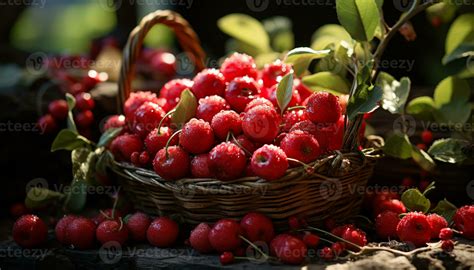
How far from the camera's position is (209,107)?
1.29 metres

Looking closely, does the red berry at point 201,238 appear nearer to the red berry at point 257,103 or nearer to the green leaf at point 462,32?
the red berry at point 257,103

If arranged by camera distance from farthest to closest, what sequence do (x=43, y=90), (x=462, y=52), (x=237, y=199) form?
(x=43, y=90) < (x=462, y=52) < (x=237, y=199)

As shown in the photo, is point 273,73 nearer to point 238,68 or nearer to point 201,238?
point 238,68

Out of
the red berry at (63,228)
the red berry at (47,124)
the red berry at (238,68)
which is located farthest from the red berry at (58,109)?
the red berry at (238,68)

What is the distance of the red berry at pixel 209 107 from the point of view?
1.29 m

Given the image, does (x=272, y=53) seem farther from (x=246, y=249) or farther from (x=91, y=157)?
(x=246, y=249)

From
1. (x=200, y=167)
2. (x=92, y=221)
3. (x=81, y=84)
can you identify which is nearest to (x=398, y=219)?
(x=200, y=167)

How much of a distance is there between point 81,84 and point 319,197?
39.9 inches

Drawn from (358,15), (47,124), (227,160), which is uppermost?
(358,15)

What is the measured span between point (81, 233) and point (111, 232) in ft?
0.24

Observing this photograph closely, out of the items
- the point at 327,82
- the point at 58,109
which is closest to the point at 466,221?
the point at 327,82

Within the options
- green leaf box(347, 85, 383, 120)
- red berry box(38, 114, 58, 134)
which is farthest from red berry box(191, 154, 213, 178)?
red berry box(38, 114, 58, 134)

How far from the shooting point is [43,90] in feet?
6.03

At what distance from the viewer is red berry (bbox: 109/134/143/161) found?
136cm
